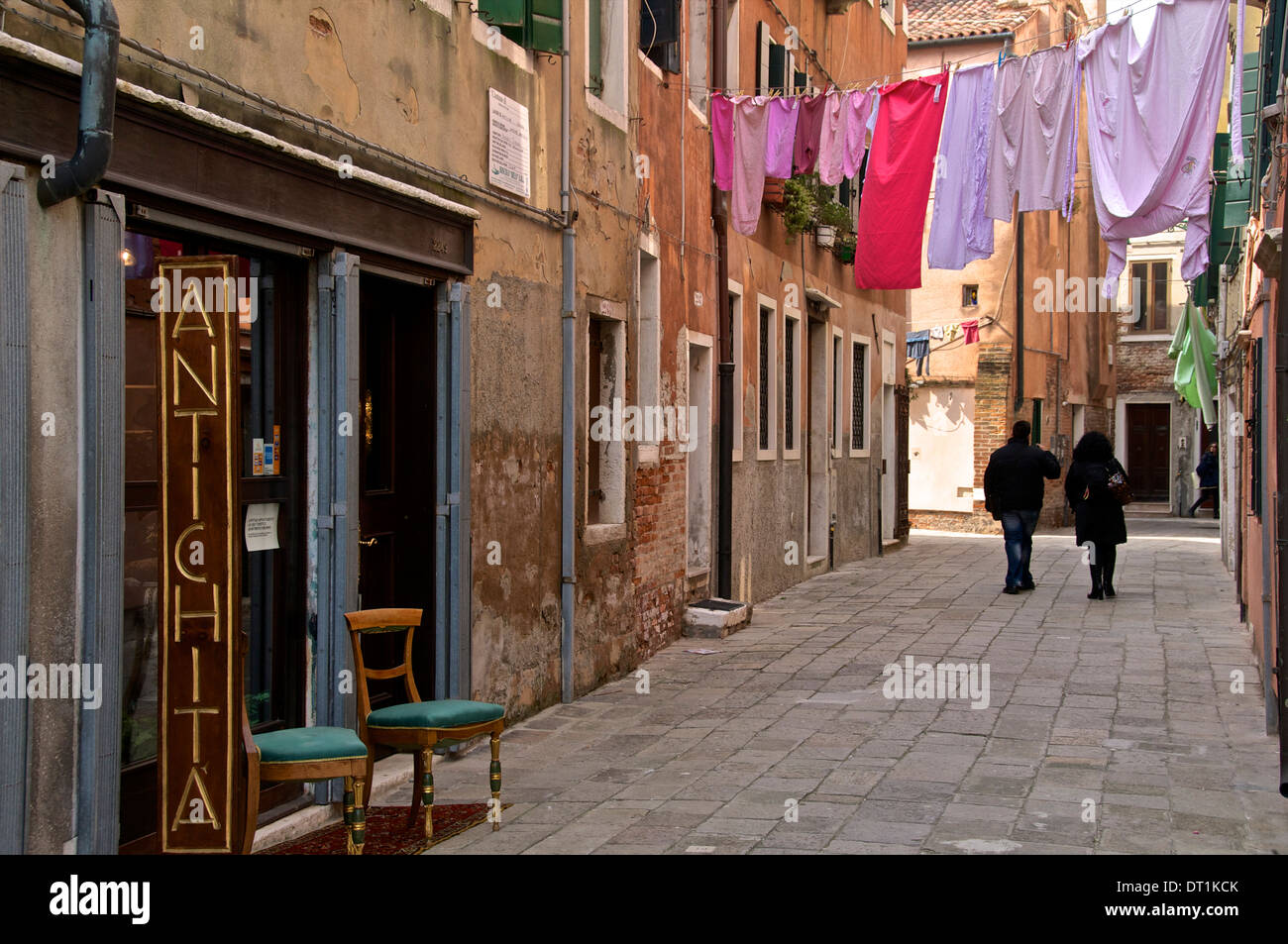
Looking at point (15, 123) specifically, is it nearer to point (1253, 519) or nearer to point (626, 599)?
point (626, 599)

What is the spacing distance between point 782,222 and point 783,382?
1831 millimetres

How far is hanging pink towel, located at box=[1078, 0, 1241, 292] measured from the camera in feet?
29.0

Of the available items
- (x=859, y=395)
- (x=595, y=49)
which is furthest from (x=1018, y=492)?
(x=595, y=49)

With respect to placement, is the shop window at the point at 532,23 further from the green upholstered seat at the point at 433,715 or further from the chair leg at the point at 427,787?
the chair leg at the point at 427,787

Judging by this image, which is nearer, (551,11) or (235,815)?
(235,815)

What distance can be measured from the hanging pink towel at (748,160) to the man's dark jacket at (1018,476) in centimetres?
423

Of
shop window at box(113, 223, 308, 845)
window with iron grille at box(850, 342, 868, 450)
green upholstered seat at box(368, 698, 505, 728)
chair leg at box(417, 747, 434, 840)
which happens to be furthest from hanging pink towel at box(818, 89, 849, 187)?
window with iron grille at box(850, 342, 868, 450)

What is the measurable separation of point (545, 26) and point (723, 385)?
17.4 feet

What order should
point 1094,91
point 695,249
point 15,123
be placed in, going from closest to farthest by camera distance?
point 15,123, point 1094,91, point 695,249

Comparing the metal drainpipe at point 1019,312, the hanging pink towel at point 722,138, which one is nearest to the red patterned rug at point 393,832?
the hanging pink towel at point 722,138

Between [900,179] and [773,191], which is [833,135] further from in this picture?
[773,191]

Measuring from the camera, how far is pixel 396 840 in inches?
229

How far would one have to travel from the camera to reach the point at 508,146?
27.0ft

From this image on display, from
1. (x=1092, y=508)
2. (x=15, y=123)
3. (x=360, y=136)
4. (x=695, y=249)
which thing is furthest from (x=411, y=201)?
(x=1092, y=508)
